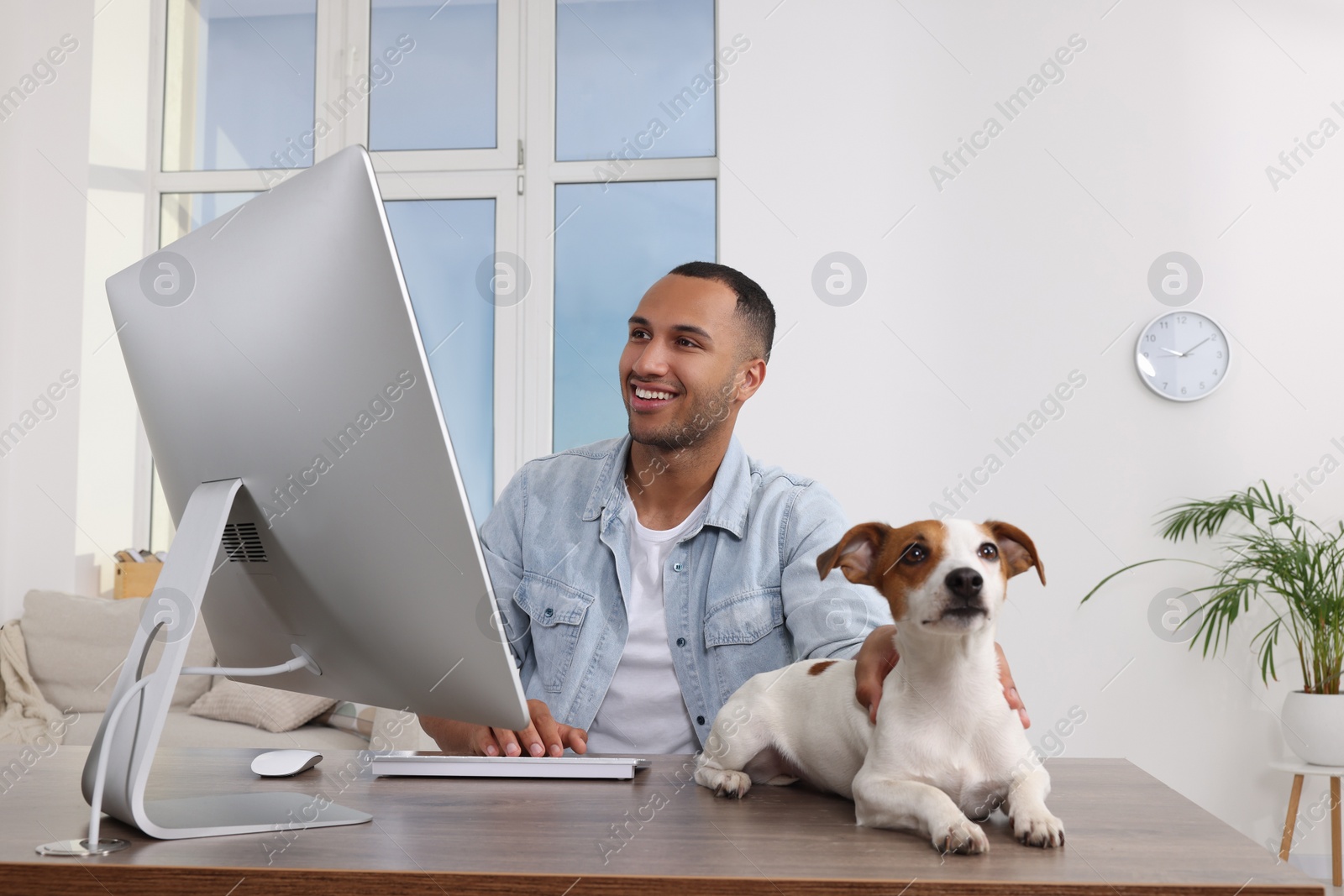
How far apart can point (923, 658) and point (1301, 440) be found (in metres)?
3.26

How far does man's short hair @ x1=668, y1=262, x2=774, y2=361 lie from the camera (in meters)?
1.76

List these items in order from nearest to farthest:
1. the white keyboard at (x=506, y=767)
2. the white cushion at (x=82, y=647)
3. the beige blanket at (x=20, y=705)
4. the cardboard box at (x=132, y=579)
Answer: the white keyboard at (x=506, y=767) < the beige blanket at (x=20, y=705) < the white cushion at (x=82, y=647) < the cardboard box at (x=132, y=579)

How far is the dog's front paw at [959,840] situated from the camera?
29.1 inches

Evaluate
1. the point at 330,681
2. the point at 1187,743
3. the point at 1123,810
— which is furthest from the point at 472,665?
the point at 1187,743

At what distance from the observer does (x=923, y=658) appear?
36.2 inches

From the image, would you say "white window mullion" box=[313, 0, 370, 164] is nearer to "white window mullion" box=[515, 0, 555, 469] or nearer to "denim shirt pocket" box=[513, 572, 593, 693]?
"white window mullion" box=[515, 0, 555, 469]

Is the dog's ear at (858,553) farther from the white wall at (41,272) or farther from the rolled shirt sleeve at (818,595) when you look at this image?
the white wall at (41,272)

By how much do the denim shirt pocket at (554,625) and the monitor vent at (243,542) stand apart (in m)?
0.75

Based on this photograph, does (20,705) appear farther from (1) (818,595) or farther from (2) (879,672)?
(2) (879,672)

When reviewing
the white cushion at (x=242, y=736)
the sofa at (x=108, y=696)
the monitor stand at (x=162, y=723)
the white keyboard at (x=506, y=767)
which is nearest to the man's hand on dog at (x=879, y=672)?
the white keyboard at (x=506, y=767)

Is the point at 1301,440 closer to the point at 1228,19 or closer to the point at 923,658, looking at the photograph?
the point at 1228,19

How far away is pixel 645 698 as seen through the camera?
158 centimetres

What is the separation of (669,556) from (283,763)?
715mm

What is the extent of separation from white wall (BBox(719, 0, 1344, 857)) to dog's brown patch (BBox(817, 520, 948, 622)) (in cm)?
255
